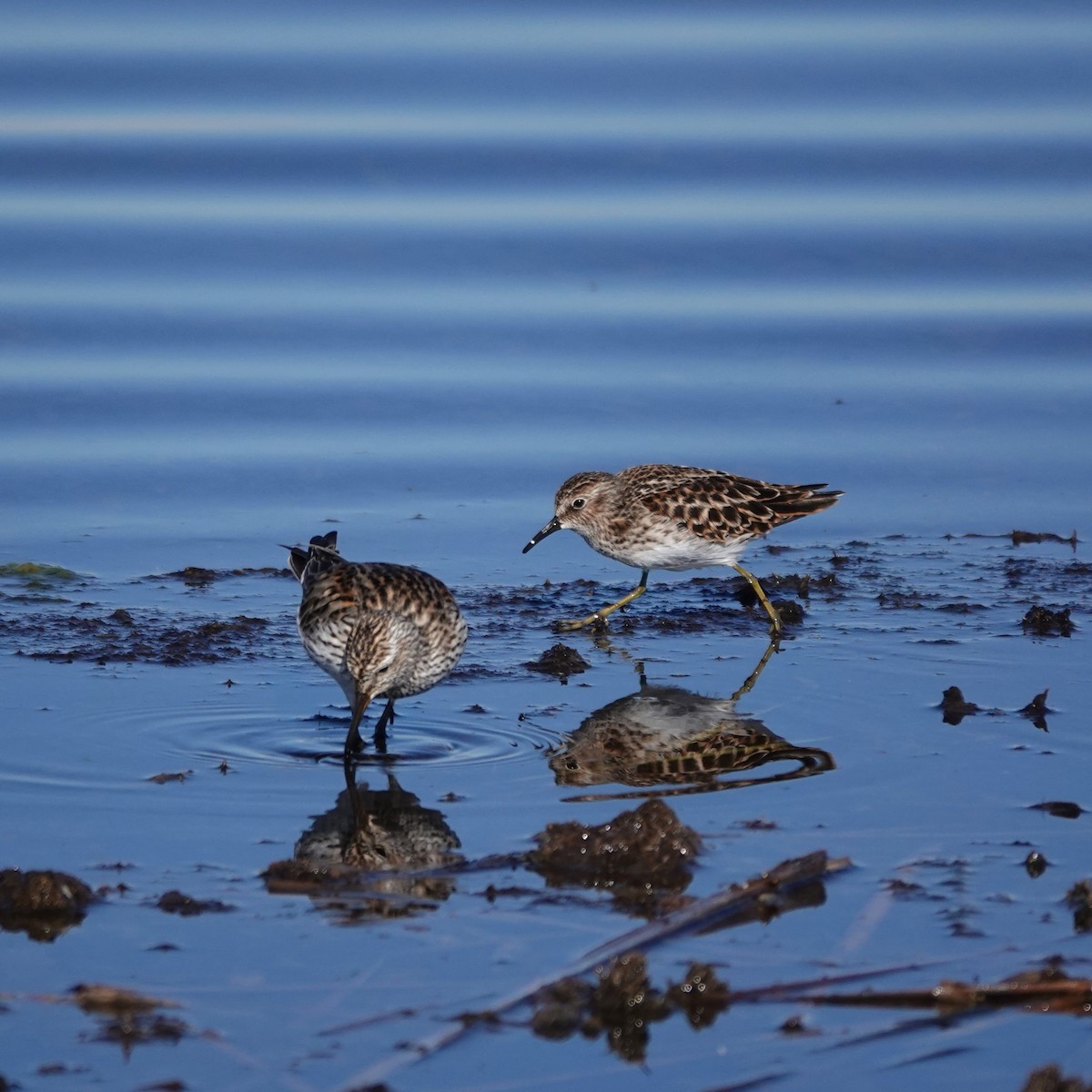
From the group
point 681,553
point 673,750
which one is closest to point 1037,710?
point 673,750

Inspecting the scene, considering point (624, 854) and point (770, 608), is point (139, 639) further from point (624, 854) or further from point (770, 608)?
point (624, 854)

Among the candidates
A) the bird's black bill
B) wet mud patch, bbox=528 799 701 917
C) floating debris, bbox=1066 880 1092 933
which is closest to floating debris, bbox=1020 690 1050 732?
floating debris, bbox=1066 880 1092 933

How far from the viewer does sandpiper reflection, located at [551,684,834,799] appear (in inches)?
274

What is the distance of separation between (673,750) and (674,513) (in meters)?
2.93

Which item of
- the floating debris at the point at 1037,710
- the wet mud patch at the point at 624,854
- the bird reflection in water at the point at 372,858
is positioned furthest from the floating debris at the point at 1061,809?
the bird reflection in water at the point at 372,858

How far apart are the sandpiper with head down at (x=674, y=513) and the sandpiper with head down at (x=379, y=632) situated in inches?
81.1

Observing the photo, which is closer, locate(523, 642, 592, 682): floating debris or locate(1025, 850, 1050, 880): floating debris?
locate(1025, 850, 1050, 880): floating debris

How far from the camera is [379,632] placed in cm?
728

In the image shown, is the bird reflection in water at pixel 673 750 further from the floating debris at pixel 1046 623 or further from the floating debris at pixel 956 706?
the floating debris at pixel 1046 623

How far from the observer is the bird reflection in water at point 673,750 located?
22.9 ft

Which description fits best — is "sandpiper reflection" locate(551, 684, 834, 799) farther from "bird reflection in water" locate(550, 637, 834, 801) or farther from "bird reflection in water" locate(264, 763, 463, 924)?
"bird reflection in water" locate(264, 763, 463, 924)

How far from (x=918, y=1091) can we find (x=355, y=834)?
2.38 meters

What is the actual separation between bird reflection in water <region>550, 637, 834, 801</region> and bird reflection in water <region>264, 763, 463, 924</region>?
2.08ft

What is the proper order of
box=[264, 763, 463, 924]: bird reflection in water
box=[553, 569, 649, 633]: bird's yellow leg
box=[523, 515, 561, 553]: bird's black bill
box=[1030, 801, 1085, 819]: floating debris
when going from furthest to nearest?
box=[523, 515, 561, 553]: bird's black bill < box=[553, 569, 649, 633]: bird's yellow leg < box=[1030, 801, 1085, 819]: floating debris < box=[264, 763, 463, 924]: bird reflection in water
